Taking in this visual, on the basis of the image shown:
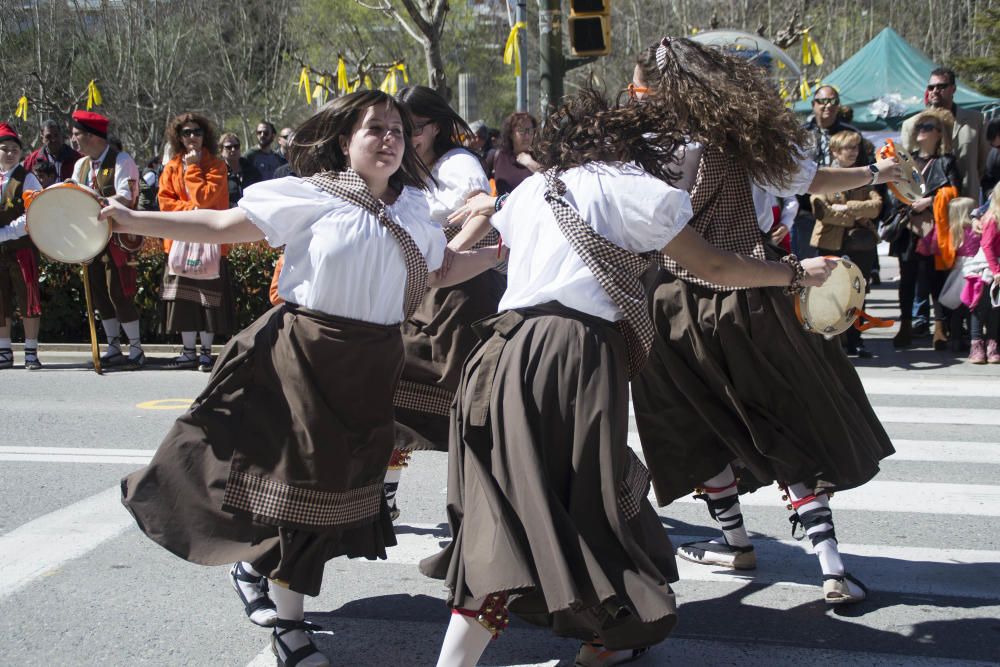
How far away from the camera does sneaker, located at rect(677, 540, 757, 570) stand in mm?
4422

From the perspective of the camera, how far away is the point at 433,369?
4461mm

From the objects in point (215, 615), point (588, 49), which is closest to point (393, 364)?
point (215, 615)

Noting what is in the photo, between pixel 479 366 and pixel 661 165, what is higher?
pixel 661 165

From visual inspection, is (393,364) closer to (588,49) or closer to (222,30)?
(588,49)

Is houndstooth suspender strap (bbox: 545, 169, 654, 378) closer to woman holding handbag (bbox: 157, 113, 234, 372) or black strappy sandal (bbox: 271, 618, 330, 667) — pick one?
black strappy sandal (bbox: 271, 618, 330, 667)

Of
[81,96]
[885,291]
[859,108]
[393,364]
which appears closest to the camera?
[393,364]

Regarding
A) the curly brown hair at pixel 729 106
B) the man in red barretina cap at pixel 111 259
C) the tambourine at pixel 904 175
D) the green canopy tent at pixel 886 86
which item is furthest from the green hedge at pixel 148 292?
the green canopy tent at pixel 886 86

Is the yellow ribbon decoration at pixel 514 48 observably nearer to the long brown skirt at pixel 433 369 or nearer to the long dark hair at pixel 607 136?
the long brown skirt at pixel 433 369

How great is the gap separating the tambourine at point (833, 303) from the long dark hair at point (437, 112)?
5.53ft

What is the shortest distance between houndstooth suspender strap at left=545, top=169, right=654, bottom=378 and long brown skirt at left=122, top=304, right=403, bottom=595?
0.68 metres

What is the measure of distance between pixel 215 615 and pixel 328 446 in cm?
106

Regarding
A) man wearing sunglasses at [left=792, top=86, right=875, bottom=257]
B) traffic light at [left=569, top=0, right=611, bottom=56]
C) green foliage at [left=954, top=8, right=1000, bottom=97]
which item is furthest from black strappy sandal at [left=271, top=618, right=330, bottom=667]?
green foliage at [left=954, top=8, right=1000, bottom=97]

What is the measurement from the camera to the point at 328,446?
3336mm

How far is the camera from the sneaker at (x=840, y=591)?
3.96m
